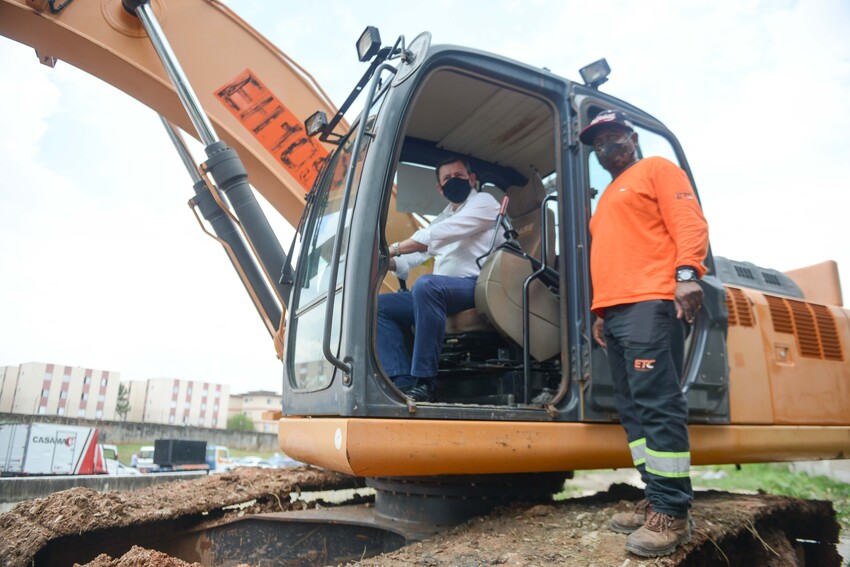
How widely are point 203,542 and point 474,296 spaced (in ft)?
6.38

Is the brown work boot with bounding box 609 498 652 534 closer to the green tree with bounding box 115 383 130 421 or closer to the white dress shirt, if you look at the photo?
the white dress shirt

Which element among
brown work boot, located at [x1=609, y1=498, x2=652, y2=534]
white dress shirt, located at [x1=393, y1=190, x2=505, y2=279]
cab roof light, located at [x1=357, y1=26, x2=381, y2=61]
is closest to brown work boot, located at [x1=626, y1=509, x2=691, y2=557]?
brown work boot, located at [x1=609, y1=498, x2=652, y2=534]

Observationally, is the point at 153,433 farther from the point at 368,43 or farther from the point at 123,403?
the point at 123,403

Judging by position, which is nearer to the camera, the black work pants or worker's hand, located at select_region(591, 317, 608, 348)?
the black work pants

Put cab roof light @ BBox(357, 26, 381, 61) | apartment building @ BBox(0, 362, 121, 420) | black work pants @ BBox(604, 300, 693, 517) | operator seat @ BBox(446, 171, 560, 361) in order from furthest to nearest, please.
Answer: apartment building @ BBox(0, 362, 121, 420)
operator seat @ BBox(446, 171, 560, 361)
cab roof light @ BBox(357, 26, 381, 61)
black work pants @ BBox(604, 300, 693, 517)

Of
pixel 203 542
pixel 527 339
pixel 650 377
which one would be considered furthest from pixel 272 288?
pixel 650 377

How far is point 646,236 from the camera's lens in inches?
96.3

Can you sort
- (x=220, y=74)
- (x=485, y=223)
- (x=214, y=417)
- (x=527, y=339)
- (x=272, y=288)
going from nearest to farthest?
(x=527, y=339) → (x=485, y=223) → (x=272, y=288) → (x=220, y=74) → (x=214, y=417)

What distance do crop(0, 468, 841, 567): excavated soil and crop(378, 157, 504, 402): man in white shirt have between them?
62 centimetres

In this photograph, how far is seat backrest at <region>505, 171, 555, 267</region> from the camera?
11.3ft

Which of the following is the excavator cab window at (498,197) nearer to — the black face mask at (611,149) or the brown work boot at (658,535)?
the black face mask at (611,149)

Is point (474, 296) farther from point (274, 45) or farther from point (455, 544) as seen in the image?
point (274, 45)

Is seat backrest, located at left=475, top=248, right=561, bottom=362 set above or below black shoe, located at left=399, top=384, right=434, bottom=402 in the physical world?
above

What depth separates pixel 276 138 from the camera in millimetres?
4109
